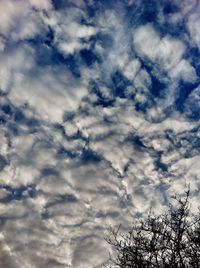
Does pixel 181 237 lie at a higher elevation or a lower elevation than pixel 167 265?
higher

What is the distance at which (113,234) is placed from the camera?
2572 cm

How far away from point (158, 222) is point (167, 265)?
9.80ft

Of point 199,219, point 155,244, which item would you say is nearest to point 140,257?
point 155,244

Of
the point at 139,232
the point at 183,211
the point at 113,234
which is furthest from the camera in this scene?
the point at 113,234

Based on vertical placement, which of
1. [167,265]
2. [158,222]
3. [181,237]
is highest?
[158,222]

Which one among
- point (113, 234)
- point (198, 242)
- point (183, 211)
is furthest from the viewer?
point (113, 234)

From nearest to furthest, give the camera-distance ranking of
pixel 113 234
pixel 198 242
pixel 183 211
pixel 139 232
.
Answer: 1. pixel 198 242
2. pixel 183 211
3. pixel 139 232
4. pixel 113 234

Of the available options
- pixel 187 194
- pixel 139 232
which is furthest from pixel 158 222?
pixel 187 194

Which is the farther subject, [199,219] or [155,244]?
[155,244]

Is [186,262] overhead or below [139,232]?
below

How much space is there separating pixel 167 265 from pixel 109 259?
4.69 metres

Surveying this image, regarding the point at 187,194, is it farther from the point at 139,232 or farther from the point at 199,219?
the point at 139,232

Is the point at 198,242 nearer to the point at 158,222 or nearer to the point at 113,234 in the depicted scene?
the point at 158,222

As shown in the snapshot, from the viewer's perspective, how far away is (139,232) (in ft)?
78.2
